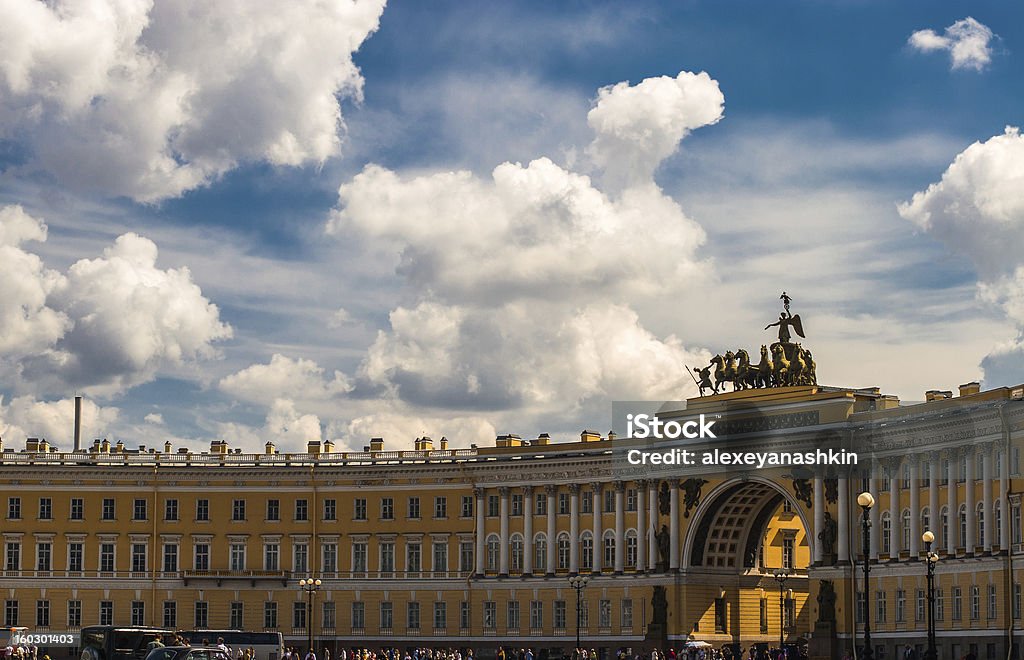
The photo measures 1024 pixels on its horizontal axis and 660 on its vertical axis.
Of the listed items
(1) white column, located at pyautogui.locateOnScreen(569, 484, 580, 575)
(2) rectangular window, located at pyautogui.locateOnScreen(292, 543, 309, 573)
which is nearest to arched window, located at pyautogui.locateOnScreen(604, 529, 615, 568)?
(1) white column, located at pyautogui.locateOnScreen(569, 484, 580, 575)

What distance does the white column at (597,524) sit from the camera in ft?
332

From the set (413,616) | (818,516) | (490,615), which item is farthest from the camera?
(413,616)

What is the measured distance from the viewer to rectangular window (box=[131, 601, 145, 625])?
107 meters

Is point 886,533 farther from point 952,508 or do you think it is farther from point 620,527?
point 620,527

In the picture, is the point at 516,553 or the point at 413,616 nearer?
the point at 516,553

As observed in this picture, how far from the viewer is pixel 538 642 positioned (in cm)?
10200

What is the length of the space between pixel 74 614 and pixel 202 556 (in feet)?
28.2

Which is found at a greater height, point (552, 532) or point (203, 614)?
point (552, 532)

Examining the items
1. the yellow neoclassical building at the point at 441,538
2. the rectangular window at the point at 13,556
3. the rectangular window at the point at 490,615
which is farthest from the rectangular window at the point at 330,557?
the rectangular window at the point at 13,556

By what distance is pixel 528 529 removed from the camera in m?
104

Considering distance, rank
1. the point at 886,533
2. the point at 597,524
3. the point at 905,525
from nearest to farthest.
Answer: the point at 905,525
the point at 886,533
the point at 597,524

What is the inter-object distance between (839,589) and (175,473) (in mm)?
43124

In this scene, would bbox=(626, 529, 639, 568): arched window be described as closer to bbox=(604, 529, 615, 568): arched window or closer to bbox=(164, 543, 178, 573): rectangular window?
bbox=(604, 529, 615, 568): arched window

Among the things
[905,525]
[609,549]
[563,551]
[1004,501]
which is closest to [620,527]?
[609,549]
